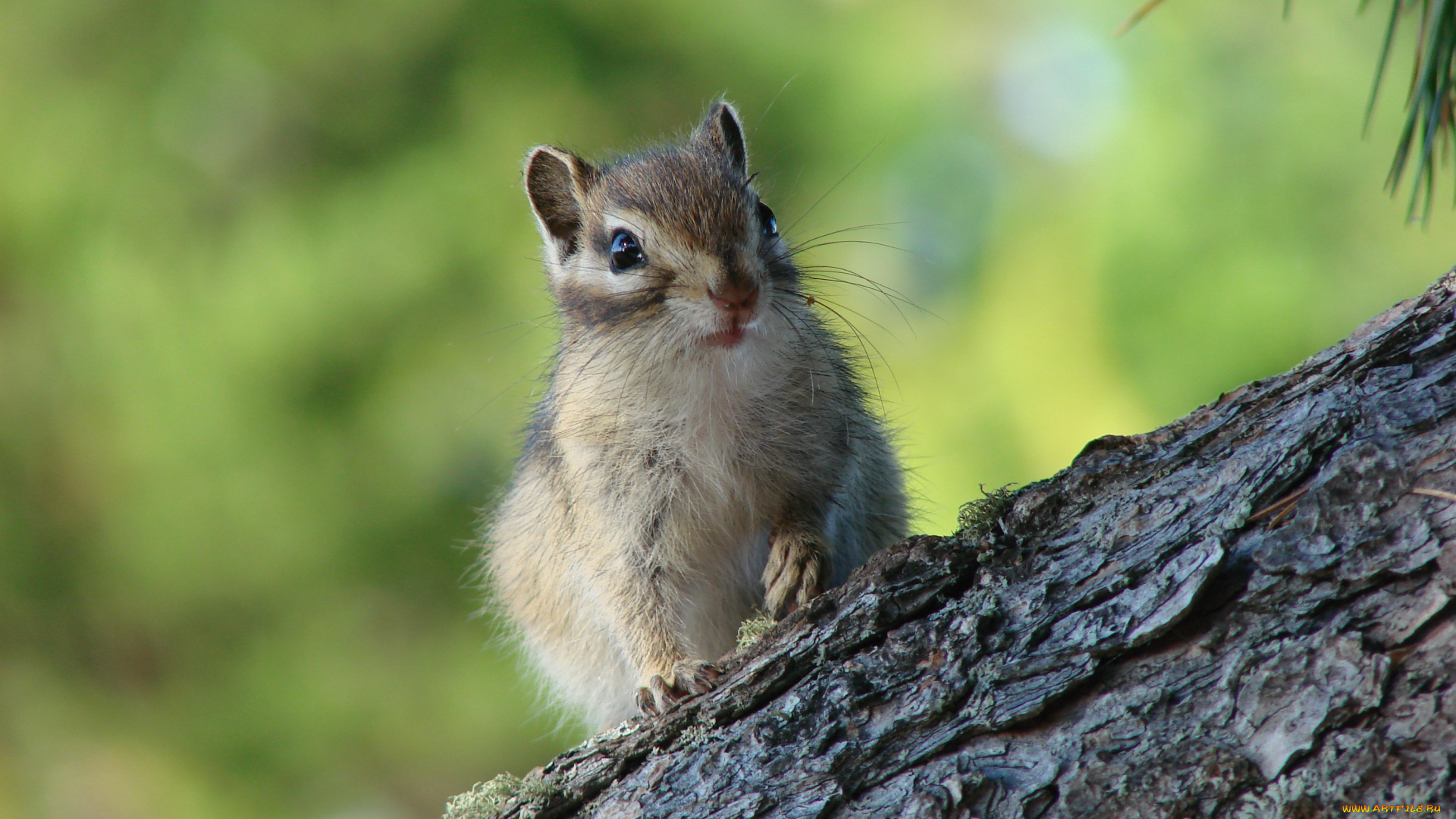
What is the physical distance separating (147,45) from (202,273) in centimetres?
119

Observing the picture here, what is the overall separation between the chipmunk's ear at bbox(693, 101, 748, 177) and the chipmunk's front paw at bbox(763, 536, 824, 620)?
1.31 metres

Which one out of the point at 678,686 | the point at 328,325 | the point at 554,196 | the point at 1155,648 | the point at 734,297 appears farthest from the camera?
the point at 328,325

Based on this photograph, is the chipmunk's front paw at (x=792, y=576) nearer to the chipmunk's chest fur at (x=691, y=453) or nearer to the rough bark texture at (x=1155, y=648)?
the chipmunk's chest fur at (x=691, y=453)

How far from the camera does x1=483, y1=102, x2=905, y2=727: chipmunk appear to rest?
2.86 meters

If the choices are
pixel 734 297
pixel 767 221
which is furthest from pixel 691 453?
pixel 767 221

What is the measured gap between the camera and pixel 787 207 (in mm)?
5102

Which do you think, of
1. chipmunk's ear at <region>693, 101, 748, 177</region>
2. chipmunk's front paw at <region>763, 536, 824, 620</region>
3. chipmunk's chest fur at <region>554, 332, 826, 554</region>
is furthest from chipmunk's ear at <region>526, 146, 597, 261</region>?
chipmunk's front paw at <region>763, 536, 824, 620</region>

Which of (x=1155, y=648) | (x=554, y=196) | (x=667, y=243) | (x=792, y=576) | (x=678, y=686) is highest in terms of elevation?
(x=554, y=196)

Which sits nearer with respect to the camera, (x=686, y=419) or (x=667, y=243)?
(x=667, y=243)

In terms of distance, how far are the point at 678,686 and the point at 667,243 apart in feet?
3.81

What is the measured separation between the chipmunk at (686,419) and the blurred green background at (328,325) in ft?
5.46

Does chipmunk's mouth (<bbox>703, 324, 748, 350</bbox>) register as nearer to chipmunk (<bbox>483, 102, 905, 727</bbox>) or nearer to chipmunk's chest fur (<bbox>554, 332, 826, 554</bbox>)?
chipmunk (<bbox>483, 102, 905, 727</bbox>)

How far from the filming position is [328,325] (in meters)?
5.07

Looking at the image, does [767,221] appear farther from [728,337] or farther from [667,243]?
[728,337]
